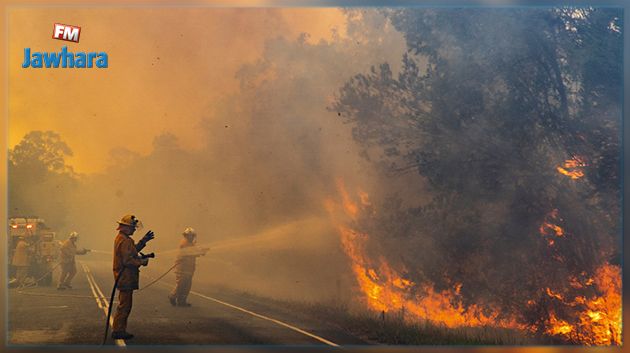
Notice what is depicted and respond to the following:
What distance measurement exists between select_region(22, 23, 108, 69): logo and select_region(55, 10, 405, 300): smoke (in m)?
1.78

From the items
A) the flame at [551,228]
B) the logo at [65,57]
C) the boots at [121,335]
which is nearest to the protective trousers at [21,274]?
the boots at [121,335]

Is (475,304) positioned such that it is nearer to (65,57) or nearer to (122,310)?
(122,310)

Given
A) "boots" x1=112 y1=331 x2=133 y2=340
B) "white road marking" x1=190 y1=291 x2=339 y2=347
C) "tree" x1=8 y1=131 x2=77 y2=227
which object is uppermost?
"tree" x1=8 y1=131 x2=77 y2=227

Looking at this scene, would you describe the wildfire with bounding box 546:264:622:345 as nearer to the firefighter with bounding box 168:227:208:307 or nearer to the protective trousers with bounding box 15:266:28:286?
the firefighter with bounding box 168:227:208:307

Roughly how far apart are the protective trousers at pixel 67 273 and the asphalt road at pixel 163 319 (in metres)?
0.20

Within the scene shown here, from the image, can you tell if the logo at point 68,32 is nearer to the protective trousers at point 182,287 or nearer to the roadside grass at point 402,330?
the protective trousers at point 182,287

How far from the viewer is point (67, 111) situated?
16484 mm

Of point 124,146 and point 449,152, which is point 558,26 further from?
point 124,146

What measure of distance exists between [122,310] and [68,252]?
2021 millimetres

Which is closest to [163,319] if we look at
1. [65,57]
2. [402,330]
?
[402,330]

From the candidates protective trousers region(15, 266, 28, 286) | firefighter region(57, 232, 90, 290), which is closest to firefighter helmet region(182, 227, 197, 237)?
firefighter region(57, 232, 90, 290)

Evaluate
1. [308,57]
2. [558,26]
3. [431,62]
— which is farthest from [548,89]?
[308,57]

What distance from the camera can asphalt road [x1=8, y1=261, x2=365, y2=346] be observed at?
16.0m

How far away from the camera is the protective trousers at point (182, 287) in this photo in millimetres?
17297
